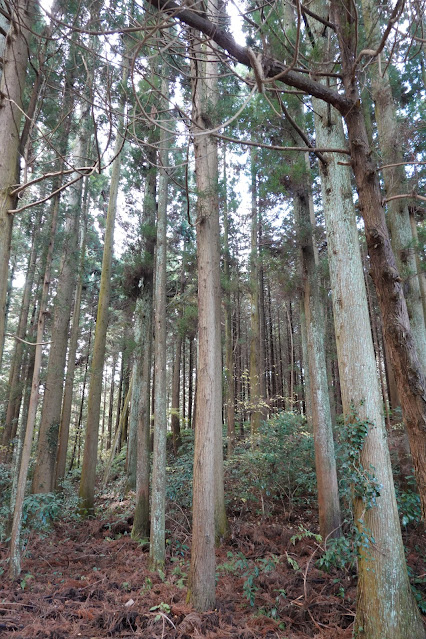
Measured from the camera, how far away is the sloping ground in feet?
12.0

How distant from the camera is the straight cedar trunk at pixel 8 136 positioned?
3.24 meters

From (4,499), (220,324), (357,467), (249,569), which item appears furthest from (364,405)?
(4,499)

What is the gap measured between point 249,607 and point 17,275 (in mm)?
17755

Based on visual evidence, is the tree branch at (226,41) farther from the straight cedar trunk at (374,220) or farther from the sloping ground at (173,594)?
the sloping ground at (173,594)

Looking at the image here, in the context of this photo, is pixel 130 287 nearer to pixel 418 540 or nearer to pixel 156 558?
pixel 156 558

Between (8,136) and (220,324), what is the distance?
4.08 metres

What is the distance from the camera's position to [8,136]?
3334 mm

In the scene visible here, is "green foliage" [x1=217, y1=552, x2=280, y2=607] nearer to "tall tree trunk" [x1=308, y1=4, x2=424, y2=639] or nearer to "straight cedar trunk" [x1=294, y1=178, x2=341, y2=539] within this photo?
"straight cedar trunk" [x1=294, y1=178, x2=341, y2=539]

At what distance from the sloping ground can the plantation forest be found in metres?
0.03

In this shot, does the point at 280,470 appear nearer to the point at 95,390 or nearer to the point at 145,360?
the point at 145,360

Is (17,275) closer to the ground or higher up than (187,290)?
higher up

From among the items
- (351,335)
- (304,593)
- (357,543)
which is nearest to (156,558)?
(304,593)

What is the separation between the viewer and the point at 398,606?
3102mm

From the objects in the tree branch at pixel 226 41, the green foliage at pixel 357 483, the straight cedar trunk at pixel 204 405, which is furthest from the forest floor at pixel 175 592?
the tree branch at pixel 226 41
